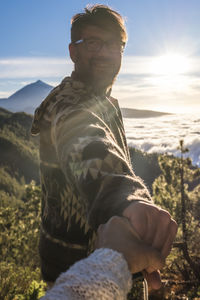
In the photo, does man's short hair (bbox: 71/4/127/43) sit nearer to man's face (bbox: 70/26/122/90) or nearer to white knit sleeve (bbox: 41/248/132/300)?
man's face (bbox: 70/26/122/90)

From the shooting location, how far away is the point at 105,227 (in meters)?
0.86

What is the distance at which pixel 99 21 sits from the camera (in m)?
1.93

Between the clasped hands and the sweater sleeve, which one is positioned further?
the sweater sleeve

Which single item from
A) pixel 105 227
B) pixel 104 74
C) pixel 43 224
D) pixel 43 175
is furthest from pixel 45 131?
pixel 105 227

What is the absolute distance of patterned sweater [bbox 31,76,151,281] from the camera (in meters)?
0.97

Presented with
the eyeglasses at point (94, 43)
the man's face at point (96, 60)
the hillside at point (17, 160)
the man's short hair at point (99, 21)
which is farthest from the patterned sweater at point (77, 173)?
the hillside at point (17, 160)

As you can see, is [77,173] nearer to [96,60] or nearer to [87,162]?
[87,162]

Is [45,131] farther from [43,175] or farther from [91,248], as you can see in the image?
[91,248]

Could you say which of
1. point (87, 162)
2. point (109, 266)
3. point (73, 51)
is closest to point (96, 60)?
point (73, 51)

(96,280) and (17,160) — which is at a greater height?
(96,280)

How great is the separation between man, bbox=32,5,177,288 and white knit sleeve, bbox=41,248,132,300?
5.2 inches

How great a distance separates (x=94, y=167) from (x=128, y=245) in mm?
329

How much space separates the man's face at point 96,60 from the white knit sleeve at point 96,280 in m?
1.41

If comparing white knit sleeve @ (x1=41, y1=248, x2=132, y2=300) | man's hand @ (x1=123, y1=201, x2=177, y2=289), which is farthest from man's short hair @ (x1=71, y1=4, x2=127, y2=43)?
white knit sleeve @ (x1=41, y1=248, x2=132, y2=300)
